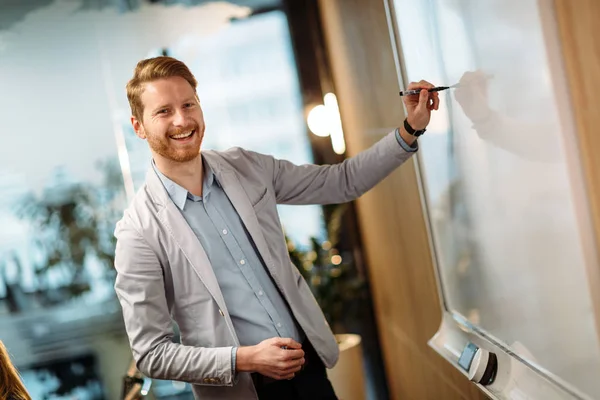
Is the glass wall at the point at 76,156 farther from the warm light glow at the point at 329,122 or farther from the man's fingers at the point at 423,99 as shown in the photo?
the man's fingers at the point at 423,99

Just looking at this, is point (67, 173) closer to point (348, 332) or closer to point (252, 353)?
point (348, 332)

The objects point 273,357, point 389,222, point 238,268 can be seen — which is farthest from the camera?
point 389,222

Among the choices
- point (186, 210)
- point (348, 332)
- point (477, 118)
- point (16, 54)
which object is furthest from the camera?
point (348, 332)

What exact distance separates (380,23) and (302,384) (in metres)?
1.25

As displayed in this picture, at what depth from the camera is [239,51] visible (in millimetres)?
3811

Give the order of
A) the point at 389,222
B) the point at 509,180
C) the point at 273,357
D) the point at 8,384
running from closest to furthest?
the point at 509,180 → the point at 273,357 → the point at 8,384 → the point at 389,222

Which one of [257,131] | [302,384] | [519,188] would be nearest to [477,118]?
[519,188]

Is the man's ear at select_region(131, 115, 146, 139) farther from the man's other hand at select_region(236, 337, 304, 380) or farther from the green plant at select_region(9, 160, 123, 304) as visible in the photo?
the green plant at select_region(9, 160, 123, 304)

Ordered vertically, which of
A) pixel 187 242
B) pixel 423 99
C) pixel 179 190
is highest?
pixel 423 99

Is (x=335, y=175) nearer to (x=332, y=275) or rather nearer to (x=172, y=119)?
(x=172, y=119)

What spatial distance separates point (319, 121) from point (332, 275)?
79cm

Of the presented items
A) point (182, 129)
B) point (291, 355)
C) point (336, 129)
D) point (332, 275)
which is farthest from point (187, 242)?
point (336, 129)

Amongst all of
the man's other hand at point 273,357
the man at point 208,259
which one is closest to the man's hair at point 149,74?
the man at point 208,259

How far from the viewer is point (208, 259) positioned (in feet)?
6.47
